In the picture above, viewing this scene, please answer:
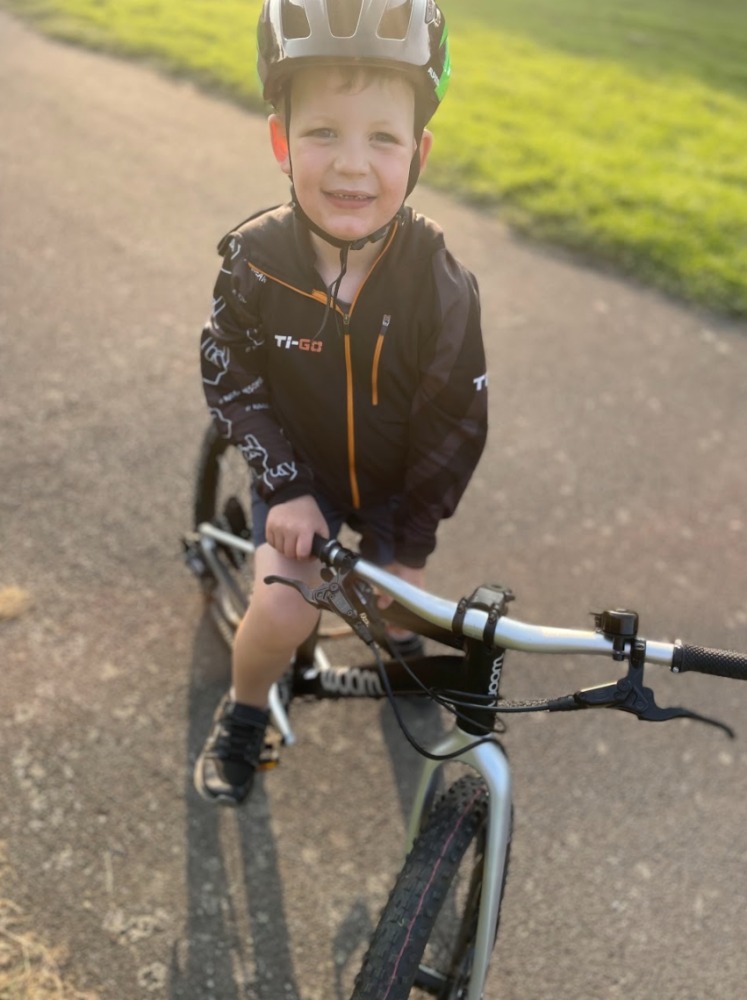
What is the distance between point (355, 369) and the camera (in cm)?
229

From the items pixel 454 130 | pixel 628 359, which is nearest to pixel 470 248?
pixel 628 359

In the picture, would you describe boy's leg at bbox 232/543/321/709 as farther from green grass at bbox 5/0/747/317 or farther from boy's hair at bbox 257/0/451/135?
green grass at bbox 5/0/747/317

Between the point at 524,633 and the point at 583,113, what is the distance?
720 centimetres

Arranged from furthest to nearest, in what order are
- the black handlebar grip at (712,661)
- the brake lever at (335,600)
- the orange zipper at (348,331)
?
the orange zipper at (348,331) → the brake lever at (335,600) → the black handlebar grip at (712,661)

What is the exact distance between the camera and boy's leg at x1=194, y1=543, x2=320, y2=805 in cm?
237

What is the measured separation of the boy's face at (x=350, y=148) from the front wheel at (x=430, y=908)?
49.4 inches

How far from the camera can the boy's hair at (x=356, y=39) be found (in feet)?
6.25

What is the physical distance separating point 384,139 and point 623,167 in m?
5.73

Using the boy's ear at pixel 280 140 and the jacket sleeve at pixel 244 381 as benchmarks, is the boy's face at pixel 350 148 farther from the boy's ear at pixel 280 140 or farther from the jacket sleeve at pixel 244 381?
the jacket sleeve at pixel 244 381

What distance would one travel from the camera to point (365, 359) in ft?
7.43

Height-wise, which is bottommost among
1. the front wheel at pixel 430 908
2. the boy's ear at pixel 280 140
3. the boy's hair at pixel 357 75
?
the front wheel at pixel 430 908

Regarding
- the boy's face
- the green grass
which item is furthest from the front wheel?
the green grass

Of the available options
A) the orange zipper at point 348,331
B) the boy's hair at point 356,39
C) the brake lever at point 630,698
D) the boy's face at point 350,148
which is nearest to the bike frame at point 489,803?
the brake lever at point 630,698

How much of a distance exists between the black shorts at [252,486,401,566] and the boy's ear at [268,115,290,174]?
33.2 inches
